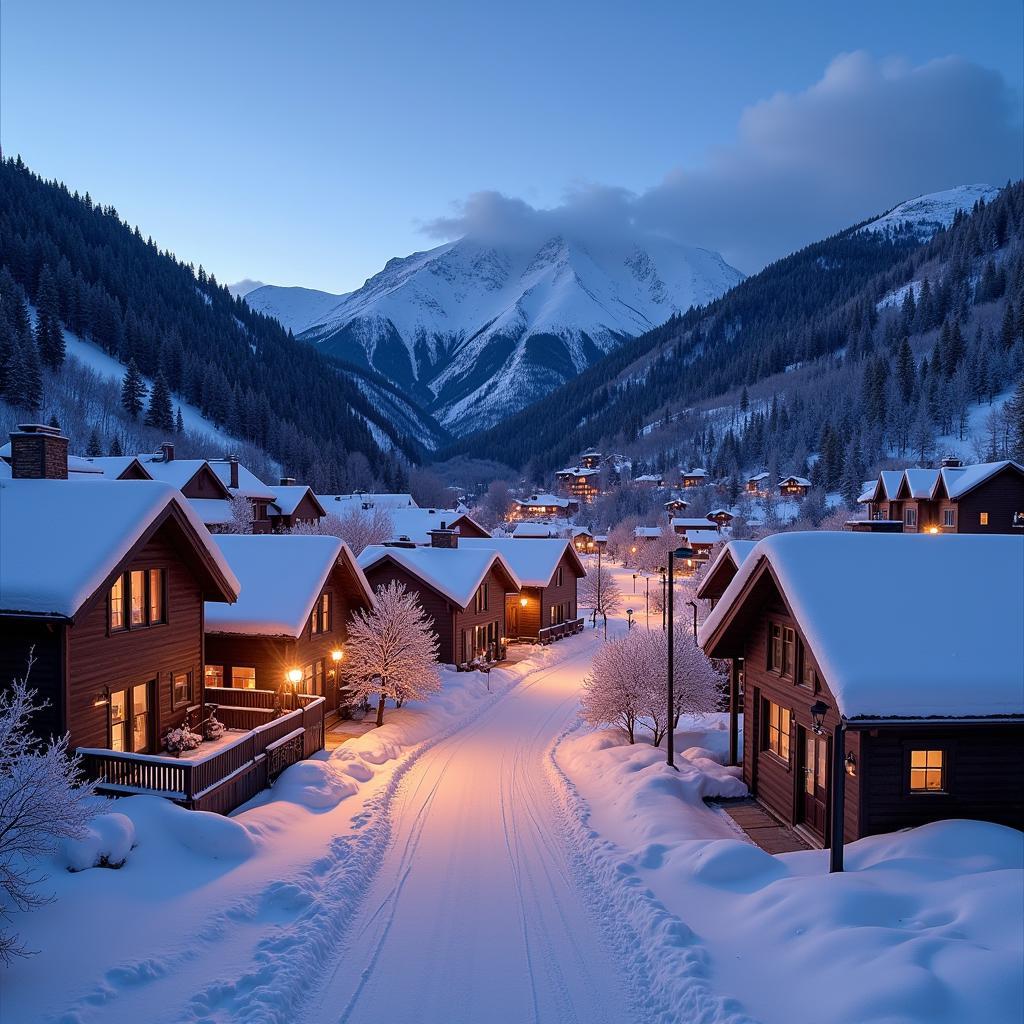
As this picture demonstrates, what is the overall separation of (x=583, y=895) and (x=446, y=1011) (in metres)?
4.19

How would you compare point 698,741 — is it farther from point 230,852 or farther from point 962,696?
point 230,852

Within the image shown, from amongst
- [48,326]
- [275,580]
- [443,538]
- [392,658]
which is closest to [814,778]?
[392,658]

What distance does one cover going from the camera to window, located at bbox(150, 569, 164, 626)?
18.4 m

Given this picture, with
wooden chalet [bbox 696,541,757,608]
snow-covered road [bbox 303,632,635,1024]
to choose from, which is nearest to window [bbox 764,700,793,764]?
snow-covered road [bbox 303,632,635,1024]

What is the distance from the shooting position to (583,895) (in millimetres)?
12742

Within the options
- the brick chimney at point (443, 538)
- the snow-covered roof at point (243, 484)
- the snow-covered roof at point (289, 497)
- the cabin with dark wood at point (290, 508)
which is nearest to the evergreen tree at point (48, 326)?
the snow-covered roof at point (243, 484)

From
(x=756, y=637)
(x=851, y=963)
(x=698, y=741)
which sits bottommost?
(x=698, y=741)

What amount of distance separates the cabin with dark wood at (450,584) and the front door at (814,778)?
21.3 metres

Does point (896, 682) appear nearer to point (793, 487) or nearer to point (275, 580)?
point (275, 580)

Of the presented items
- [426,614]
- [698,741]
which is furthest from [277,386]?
[698,741]

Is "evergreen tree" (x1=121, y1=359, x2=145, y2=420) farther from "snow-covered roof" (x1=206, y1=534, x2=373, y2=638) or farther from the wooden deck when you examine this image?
the wooden deck

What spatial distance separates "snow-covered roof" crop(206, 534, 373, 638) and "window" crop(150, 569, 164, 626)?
4.71 metres

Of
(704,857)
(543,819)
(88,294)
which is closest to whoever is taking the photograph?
(704,857)

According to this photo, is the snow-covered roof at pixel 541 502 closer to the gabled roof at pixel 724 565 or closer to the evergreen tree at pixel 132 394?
the evergreen tree at pixel 132 394
